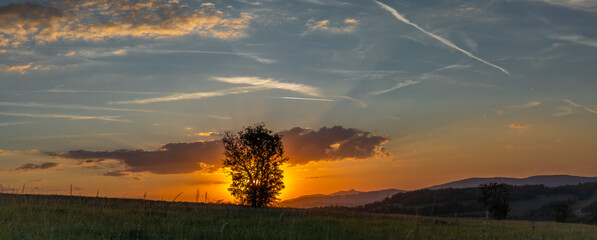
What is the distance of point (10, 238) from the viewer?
1184 cm

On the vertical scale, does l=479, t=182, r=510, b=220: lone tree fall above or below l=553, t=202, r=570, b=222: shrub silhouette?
above

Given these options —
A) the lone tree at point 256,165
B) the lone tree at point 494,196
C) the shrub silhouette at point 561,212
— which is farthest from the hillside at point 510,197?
the lone tree at point 256,165

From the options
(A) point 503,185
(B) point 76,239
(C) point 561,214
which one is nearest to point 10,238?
(B) point 76,239

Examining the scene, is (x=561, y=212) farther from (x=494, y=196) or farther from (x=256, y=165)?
(x=256, y=165)

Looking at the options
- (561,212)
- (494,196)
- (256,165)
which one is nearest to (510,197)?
(561,212)

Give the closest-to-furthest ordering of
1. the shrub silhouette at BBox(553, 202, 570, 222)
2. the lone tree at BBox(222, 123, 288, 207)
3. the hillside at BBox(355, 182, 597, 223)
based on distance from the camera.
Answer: the lone tree at BBox(222, 123, 288, 207)
the shrub silhouette at BBox(553, 202, 570, 222)
the hillside at BBox(355, 182, 597, 223)

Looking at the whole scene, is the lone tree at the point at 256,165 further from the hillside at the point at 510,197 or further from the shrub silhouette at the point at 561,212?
the hillside at the point at 510,197

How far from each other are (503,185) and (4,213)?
66.6 metres

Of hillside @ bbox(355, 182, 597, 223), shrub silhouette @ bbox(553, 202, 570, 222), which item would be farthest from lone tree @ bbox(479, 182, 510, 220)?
hillside @ bbox(355, 182, 597, 223)

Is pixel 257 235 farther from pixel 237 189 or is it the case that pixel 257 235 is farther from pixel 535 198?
pixel 535 198

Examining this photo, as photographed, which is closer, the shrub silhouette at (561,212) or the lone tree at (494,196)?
the lone tree at (494,196)

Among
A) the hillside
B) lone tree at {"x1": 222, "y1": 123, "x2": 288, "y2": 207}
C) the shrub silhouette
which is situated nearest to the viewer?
lone tree at {"x1": 222, "y1": 123, "x2": 288, "y2": 207}

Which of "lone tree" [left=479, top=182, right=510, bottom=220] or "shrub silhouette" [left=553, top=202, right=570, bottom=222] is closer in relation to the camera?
"lone tree" [left=479, top=182, right=510, bottom=220]

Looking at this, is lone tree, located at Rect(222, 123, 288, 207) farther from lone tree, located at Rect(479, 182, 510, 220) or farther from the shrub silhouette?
Answer: the shrub silhouette
